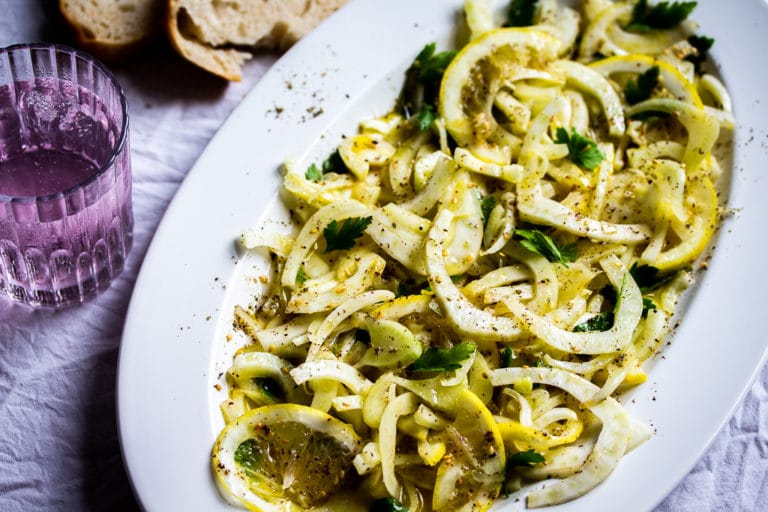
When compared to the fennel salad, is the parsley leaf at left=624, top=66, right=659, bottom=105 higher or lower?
higher

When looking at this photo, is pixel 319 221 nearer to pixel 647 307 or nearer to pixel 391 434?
pixel 391 434

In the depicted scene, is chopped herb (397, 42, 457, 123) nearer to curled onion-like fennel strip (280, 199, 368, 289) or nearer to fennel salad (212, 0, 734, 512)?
fennel salad (212, 0, 734, 512)

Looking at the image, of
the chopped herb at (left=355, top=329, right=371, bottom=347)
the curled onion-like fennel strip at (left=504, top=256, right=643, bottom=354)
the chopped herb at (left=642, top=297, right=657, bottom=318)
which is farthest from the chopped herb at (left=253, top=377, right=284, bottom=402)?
the chopped herb at (left=642, top=297, right=657, bottom=318)

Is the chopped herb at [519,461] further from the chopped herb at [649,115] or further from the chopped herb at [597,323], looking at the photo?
the chopped herb at [649,115]

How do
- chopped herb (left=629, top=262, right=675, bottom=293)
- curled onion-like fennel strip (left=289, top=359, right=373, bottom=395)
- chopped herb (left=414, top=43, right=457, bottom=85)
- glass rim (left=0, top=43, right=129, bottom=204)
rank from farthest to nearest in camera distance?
chopped herb (left=414, top=43, right=457, bottom=85), chopped herb (left=629, top=262, right=675, bottom=293), glass rim (left=0, top=43, right=129, bottom=204), curled onion-like fennel strip (left=289, top=359, right=373, bottom=395)

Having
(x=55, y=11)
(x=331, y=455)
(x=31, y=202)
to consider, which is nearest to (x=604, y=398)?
(x=331, y=455)

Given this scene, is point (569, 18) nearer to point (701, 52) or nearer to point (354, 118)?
point (701, 52)
